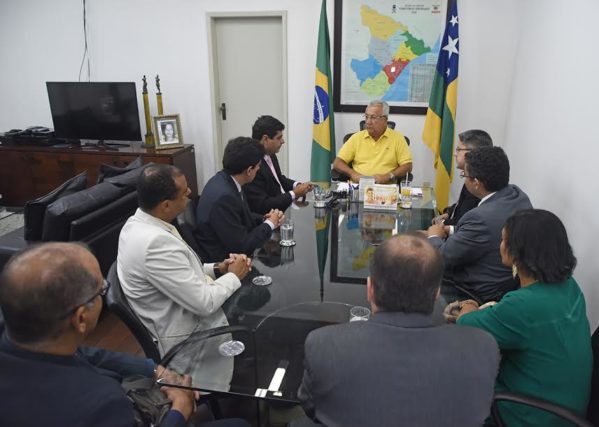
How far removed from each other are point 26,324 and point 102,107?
162 inches

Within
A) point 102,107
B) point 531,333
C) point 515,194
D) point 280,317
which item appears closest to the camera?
point 531,333

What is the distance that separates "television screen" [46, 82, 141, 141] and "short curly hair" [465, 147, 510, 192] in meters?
3.57

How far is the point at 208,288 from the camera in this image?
166cm

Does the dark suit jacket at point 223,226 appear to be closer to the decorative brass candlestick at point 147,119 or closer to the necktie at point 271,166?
the necktie at point 271,166

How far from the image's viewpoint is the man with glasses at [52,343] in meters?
0.92

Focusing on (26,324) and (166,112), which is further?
(166,112)

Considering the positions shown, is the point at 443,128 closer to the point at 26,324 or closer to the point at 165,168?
the point at 165,168

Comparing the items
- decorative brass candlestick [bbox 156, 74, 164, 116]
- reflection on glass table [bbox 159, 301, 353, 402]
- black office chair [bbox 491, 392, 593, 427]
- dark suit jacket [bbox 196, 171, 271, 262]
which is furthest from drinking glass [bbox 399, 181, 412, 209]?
decorative brass candlestick [bbox 156, 74, 164, 116]

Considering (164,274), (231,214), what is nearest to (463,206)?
(231,214)

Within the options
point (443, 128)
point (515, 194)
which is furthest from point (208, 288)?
point (443, 128)

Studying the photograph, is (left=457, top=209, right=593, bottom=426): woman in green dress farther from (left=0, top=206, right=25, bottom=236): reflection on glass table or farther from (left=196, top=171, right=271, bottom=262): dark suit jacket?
(left=0, top=206, right=25, bottom=236): reflection on glass table

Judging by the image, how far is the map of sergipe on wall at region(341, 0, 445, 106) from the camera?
4102 millimetres

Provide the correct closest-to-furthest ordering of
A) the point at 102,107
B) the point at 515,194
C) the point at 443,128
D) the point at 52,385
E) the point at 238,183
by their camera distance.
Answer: the point at 52,385
the point at 515,194
the point at 238,183
the point at 443,128
the point at 102,107

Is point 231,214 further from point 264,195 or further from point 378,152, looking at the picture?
point 378,152
